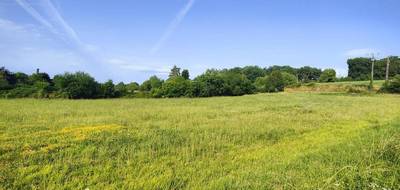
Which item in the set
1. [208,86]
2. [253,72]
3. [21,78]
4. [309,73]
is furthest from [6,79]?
[309,73]

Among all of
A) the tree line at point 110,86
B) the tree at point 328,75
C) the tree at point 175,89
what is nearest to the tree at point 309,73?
the tree at point 328,75

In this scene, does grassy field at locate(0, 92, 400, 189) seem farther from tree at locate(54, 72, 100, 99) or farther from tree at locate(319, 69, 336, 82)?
tree at locate(319, 69, 336, 82)

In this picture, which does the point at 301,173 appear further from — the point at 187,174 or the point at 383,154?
the point at 187,174

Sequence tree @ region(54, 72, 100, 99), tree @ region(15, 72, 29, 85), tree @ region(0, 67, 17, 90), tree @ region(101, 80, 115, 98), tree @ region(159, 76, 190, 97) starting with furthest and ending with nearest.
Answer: tree @ region(159, 76, 190, 97)
tree @ region(15, 72, 29, 85)
tree @ region(101, 80, 115, 98)
tree @ region(54, 72, 100, 99)
tree @ region(0, 67, 17, 90)

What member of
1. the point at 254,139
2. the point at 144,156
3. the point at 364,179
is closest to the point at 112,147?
the point at 144,156

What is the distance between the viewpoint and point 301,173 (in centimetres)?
655

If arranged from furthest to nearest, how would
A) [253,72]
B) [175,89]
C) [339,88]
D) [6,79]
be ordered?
[253,72]
[175,89]
[339,88]
[6,79]

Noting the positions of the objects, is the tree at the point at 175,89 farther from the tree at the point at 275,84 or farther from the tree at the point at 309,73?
the tree at the point at 309,73

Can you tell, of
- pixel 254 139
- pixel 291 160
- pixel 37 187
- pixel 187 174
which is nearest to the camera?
pixel 37 187

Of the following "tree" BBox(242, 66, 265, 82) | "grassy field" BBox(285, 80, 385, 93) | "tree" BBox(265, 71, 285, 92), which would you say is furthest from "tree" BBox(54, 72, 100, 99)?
"tree" BBox(242, 66, 265, 82)

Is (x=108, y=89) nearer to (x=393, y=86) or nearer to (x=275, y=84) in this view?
(x=275, y=84)

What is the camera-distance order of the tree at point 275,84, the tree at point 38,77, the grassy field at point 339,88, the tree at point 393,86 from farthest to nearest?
the tree at point 275,84 → the tree at point 38,77 → the grassy field at point 339,88 → the tree at point 393,86

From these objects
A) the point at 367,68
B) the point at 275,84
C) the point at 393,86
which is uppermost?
the point at 367,68

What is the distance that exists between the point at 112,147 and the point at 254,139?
5.41 meters
